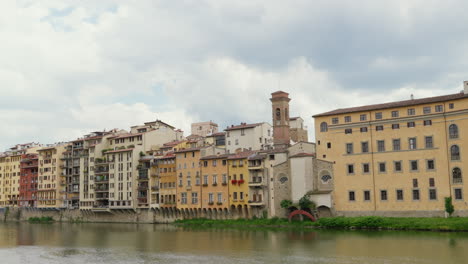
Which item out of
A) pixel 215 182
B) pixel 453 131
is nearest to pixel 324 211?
pixel 453 131

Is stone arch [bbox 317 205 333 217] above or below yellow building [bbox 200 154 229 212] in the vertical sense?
below

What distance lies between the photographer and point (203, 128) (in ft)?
413

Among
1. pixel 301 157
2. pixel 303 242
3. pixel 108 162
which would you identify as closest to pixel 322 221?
pixel 301 157

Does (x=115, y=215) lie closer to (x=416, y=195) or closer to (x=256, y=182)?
(x=256, y=182)

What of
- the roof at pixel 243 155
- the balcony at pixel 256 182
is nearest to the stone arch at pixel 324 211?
the balcony at pixel 256 182

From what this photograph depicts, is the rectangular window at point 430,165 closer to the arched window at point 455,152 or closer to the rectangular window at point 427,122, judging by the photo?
the arched window at point 455,152

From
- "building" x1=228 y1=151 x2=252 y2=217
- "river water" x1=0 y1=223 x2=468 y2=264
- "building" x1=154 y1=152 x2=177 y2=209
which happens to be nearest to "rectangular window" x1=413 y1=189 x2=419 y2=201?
"river water" x1=0 y1=223 x2=468 y2=264

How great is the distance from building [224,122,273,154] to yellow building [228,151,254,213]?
10.2 metres

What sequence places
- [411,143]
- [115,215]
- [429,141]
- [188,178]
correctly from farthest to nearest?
[115,215] → [188,178] → [411,143] → [429,141]

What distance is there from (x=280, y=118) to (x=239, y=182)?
1398 centimetres

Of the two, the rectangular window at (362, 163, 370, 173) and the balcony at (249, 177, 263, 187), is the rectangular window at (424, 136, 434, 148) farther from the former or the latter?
the balcony at (249, 177, 263, 187)

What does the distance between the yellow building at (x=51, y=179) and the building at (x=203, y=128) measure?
31221 millimetres

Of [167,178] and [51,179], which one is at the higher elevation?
[51,179]

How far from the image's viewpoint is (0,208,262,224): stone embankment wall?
8831cm
